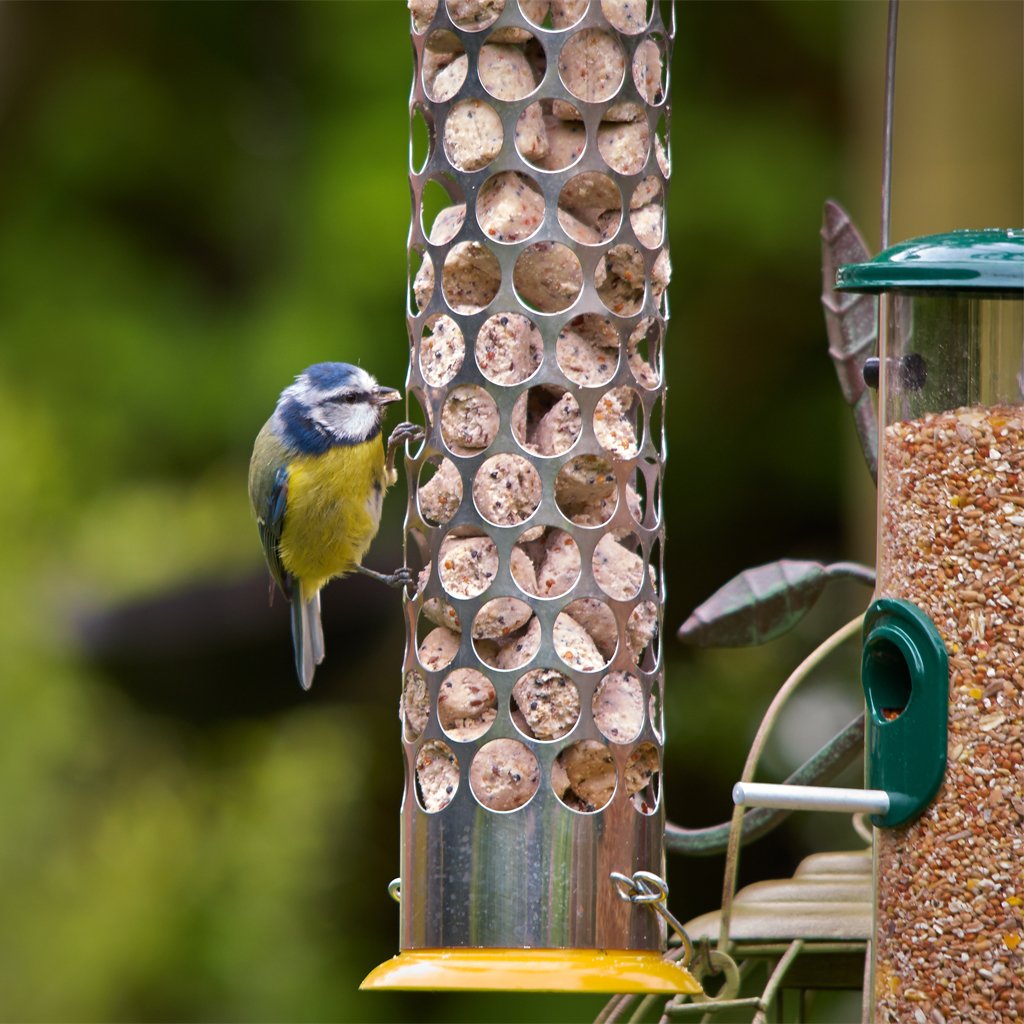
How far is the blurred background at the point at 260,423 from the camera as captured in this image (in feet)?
14.7

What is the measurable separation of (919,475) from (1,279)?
427 centimetres

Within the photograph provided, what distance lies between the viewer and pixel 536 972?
214cm

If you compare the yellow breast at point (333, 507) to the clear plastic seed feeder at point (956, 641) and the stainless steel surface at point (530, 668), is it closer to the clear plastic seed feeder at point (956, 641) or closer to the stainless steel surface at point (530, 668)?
the stainless steel surface at point (530, 668)

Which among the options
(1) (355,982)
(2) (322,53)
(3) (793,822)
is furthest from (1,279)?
(3) (793,822)

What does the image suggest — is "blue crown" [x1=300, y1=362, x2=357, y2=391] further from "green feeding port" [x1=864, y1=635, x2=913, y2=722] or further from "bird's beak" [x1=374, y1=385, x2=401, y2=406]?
"green feeding port" [x1=864, y1=635, x2=913, y2=722]

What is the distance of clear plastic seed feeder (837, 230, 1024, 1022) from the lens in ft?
7.09

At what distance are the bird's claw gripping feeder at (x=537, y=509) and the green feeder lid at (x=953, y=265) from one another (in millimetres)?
367

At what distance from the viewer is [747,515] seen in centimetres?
592

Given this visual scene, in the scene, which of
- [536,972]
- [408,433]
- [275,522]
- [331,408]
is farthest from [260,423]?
[536,972]

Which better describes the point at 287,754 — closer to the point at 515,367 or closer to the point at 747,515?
the point at 747,515

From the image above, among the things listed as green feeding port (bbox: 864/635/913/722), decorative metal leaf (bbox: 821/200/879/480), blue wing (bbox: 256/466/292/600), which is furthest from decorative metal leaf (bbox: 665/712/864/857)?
blue wing (bbox: 256/466/292/600)

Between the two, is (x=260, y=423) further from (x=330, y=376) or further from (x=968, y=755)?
(x=968, y=755)

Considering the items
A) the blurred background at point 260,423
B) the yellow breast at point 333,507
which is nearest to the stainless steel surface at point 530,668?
the yellow breast at point 333,507

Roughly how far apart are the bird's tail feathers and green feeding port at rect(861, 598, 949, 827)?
158 centimetres
